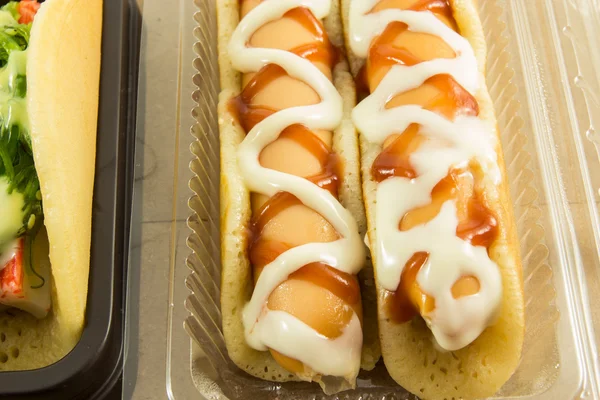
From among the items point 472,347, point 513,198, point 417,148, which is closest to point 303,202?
point 417,148

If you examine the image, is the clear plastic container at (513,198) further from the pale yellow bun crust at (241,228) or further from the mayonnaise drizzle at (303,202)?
the mayonnaise drizzle at (303,202)

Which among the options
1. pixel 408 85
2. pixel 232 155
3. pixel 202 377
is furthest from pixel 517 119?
pixel 202 377

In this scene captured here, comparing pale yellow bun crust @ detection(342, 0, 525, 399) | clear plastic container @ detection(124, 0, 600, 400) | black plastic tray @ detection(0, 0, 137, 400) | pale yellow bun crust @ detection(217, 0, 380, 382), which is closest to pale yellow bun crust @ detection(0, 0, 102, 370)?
black plastic tray @ detection(0, 0, 137, 400)

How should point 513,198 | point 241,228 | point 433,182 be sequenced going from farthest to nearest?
point 513,198, point 241,228, point 433,182

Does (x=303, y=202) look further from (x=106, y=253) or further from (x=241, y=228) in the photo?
(x=106, y=253)

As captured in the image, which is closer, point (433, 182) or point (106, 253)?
point (433, 182)

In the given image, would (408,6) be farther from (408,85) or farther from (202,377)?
(202,377)
